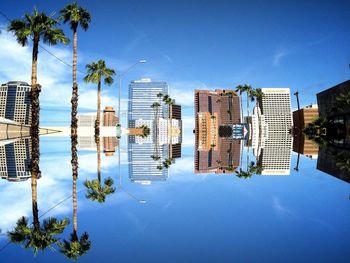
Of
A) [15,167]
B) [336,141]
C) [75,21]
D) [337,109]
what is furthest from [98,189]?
[337,109]

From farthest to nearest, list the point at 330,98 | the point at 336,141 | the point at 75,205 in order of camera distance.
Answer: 1. the point at 330,98
2. the point at 336,141
3. the point at 75,205

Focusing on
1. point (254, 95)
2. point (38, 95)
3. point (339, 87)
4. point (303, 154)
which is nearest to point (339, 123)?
point (339, 87)

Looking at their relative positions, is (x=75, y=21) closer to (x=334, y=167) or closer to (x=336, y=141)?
(x=334, y=167)

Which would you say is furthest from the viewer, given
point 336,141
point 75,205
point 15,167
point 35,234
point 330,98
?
point 330,98

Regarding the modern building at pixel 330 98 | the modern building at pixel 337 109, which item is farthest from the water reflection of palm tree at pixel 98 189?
the modern building at pixel 330 98

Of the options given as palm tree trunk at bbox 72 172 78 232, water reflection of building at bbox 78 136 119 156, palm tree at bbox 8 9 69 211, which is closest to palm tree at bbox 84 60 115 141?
water reflection of building at bbox 78 136 119 156

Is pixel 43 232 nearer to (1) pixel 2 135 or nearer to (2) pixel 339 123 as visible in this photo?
(1) pixel 2 135
